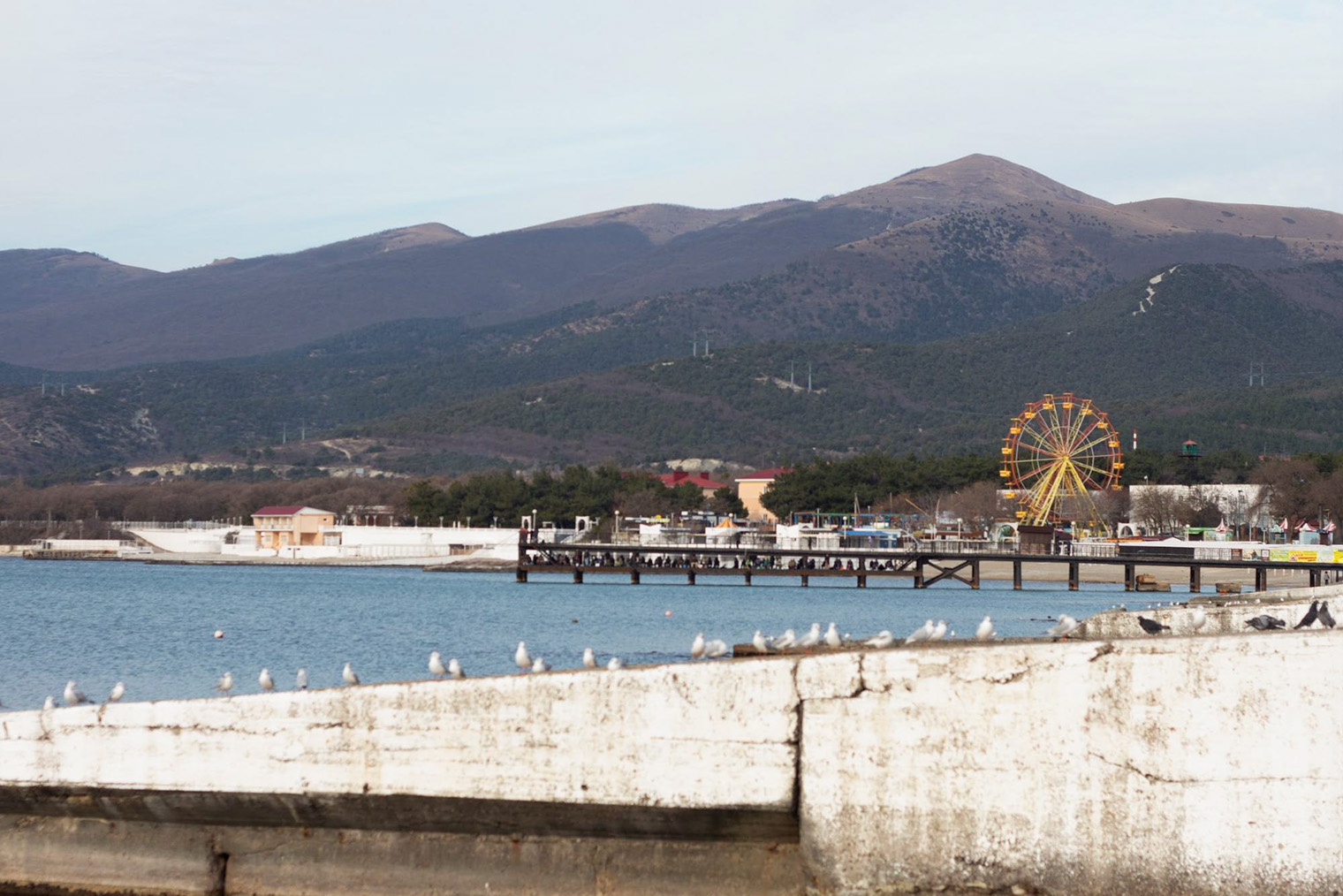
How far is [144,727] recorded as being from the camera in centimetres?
1152

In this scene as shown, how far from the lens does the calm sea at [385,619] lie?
34.0 meters

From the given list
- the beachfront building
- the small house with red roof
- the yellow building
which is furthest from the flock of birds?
the beachfront building

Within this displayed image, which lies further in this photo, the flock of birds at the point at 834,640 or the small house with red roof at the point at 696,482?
the small house with red roof at the point at 696,482

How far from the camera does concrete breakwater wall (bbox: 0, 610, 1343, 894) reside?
33.0ft

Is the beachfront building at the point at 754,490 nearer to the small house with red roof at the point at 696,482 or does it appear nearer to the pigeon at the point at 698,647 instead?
the small house with red roof at the point at 696,482

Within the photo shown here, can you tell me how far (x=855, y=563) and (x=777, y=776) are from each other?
84.0m

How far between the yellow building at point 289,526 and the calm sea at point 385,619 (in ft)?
111

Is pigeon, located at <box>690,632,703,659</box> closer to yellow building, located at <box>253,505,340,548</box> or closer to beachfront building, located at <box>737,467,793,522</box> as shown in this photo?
yellow building, located at <box>253,505,340,548</box>

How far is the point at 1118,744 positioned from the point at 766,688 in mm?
2181

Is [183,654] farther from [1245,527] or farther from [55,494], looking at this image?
[55,494]

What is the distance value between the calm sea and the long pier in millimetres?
A: 1113

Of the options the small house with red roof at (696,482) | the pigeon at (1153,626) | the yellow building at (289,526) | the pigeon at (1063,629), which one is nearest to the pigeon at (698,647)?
the pigeon at (1063,629)

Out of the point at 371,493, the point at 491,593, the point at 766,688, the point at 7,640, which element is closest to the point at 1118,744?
the point at 766,688

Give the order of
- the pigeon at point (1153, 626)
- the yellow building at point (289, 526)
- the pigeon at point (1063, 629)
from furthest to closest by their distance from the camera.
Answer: the yellow building at point (289, 526) < the pigeon at point (1153, 626) < the pigeon at point (1063, 629)
